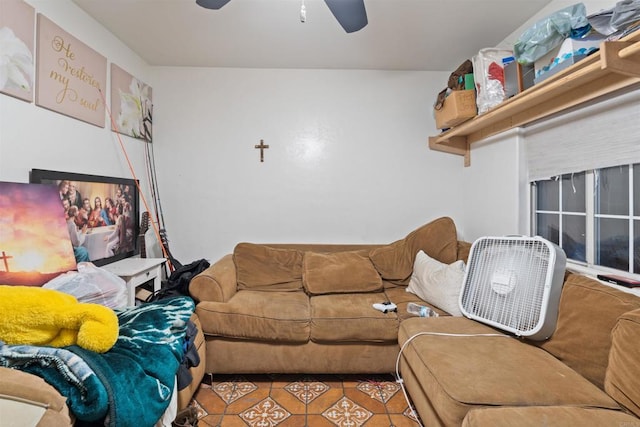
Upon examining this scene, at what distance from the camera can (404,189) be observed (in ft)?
9.58

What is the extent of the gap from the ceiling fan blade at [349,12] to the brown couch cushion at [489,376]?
5.51 ft

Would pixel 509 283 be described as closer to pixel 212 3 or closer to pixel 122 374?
pixel 122 374

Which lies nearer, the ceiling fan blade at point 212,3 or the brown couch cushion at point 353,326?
the ceiling fan blade at point 212,3

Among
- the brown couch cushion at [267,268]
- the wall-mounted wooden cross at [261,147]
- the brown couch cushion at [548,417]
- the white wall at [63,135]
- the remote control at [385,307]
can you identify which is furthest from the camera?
the wall-mounted wooden cross at [261,147]

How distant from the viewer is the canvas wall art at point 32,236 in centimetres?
139

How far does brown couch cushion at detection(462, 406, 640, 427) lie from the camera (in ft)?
3.12

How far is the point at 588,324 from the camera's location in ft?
4.33

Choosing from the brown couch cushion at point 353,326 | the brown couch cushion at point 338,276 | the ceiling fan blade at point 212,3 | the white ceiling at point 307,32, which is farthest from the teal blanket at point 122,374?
the white ceiling at point 307,32

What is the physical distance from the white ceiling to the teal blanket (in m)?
2.00

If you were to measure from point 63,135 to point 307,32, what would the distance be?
178cm

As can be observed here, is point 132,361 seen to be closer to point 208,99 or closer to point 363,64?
point 208,99

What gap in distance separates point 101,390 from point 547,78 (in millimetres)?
2425

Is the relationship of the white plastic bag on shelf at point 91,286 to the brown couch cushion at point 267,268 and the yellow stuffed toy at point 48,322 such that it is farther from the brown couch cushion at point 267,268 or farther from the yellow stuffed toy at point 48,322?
the brown couch cushion at point 267,268

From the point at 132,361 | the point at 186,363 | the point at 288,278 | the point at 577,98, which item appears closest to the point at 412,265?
the point at 288,278
